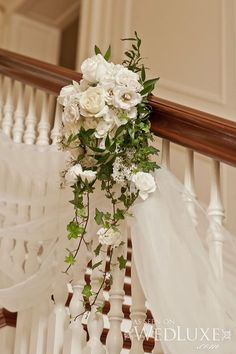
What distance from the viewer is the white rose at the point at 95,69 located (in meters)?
1.65

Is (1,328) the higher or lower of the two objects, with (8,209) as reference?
lower

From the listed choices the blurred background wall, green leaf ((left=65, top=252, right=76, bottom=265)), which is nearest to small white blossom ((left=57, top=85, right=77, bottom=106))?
green leaf ((left=65, top=252, right=76, bottom=265))

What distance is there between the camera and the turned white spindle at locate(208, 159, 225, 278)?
1395 mm

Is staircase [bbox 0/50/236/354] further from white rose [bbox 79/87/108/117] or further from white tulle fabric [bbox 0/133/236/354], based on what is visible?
white rose [bbox 79/87/108/117]

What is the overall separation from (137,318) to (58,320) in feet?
1.32

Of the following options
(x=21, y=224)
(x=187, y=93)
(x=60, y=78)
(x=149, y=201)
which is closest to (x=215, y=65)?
(x=187, y=93)

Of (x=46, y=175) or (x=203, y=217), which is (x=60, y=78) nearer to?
(x=46, y=175)

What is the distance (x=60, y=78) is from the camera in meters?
2.11

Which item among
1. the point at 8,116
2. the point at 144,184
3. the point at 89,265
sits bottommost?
the point at 89,265

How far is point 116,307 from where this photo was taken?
5.35 ft

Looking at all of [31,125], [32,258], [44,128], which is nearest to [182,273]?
[32,258]

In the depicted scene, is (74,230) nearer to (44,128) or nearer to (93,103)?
(93,103)

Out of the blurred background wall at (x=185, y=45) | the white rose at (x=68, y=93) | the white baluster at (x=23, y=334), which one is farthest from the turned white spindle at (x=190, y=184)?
the blurred background wall at (x=185, y=45)

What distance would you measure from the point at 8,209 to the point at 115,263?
2.04 feet
